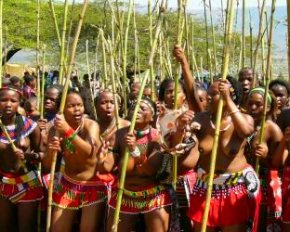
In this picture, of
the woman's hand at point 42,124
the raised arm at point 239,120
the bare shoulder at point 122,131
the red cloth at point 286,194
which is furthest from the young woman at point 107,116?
the red cloth at point 286,194

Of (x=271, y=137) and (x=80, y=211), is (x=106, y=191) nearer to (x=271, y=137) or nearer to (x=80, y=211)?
(x=80, y=211)

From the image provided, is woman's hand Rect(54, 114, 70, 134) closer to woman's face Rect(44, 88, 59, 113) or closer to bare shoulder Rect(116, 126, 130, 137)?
bare shoulder Rect(116, 126, 130, 137)

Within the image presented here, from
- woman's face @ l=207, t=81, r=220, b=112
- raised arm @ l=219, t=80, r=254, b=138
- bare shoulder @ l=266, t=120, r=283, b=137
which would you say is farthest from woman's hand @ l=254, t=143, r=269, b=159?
woman's face @ l=207, t=81, r=220, b=112

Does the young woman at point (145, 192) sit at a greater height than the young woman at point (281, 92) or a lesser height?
lesser

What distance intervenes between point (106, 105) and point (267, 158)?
4.29 ft

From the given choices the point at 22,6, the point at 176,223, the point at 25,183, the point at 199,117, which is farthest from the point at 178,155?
the point at 22,6

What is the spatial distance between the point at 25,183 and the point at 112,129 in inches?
32.0

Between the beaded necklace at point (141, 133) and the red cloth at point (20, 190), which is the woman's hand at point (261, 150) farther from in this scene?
the red cloth at point (20, 190)

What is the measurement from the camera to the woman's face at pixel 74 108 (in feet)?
13.9

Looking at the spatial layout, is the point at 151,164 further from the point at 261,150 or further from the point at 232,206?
the point at 261,150

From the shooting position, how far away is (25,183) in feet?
15.4

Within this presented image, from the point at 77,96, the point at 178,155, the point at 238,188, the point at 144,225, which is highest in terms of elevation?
the point at 77,96

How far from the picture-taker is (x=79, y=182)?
4.34 metres

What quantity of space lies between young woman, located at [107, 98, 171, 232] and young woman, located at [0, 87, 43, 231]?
2.75 ft
